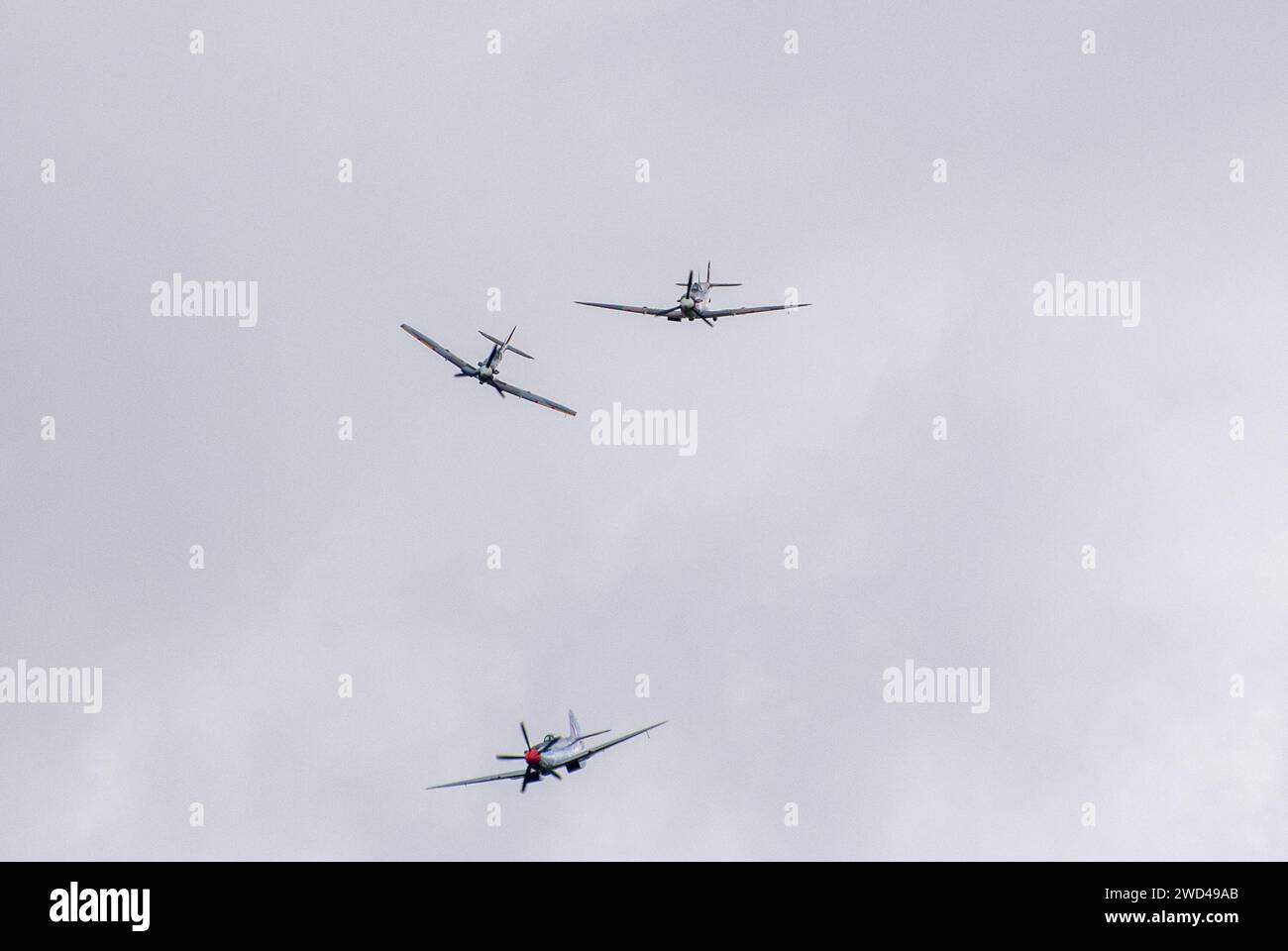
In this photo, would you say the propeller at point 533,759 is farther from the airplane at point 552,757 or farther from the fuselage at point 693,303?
the fuselage at point 693,303

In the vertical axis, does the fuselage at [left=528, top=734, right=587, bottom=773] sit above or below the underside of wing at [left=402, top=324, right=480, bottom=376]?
below

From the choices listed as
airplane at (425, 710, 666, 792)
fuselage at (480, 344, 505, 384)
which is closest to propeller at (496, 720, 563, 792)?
airplane at (425, 710, 666, 792)

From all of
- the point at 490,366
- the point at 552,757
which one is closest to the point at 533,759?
the point at 552,757

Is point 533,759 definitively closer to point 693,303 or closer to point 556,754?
point 556,754

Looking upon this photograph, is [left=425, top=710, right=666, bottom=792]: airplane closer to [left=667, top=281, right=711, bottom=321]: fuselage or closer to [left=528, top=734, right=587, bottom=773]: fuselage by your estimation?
[left=528, top=734, right=587, bottom=773]: fuselage

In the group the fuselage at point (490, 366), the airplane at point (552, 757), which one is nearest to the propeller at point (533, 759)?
the airplane at point (552, 757)

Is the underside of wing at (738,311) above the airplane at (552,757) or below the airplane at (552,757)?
above
